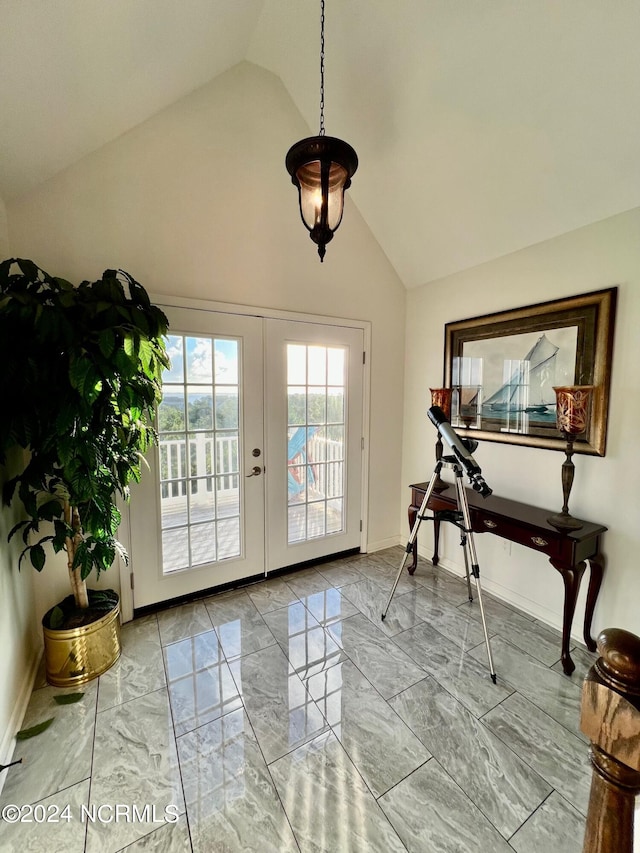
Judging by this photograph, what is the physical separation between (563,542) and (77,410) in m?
2.44

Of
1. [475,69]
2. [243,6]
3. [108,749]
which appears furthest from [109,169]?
[108,749]

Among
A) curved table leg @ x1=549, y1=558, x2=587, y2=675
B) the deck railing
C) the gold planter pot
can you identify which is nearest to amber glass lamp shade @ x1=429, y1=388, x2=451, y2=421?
the deck railing

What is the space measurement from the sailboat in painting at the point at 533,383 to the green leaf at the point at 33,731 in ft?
9.92

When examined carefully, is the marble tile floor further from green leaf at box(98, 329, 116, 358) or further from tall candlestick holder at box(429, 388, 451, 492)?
green leaf at box(98, 329, 116, 358)

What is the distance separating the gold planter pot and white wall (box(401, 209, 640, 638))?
2499mm

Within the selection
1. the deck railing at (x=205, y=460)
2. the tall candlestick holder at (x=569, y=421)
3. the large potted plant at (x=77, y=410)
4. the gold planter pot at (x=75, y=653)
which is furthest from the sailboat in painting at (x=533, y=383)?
the gold planter pot at (x=75, y=653)

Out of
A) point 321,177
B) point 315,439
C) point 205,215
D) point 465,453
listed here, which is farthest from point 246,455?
point 321,177

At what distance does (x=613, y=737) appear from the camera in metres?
0.55

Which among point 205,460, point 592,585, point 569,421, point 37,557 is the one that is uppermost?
point 569,421

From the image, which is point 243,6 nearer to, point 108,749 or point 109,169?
point 109,169

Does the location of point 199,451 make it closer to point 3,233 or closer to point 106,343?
point 106,343

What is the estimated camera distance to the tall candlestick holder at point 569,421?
1.88m

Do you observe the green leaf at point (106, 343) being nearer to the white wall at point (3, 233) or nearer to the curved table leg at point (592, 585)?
Answer: the white wall at point (3, 233)

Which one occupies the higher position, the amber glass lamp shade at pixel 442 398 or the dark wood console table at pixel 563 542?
the amber glass lamp shade at pixel 442 398
